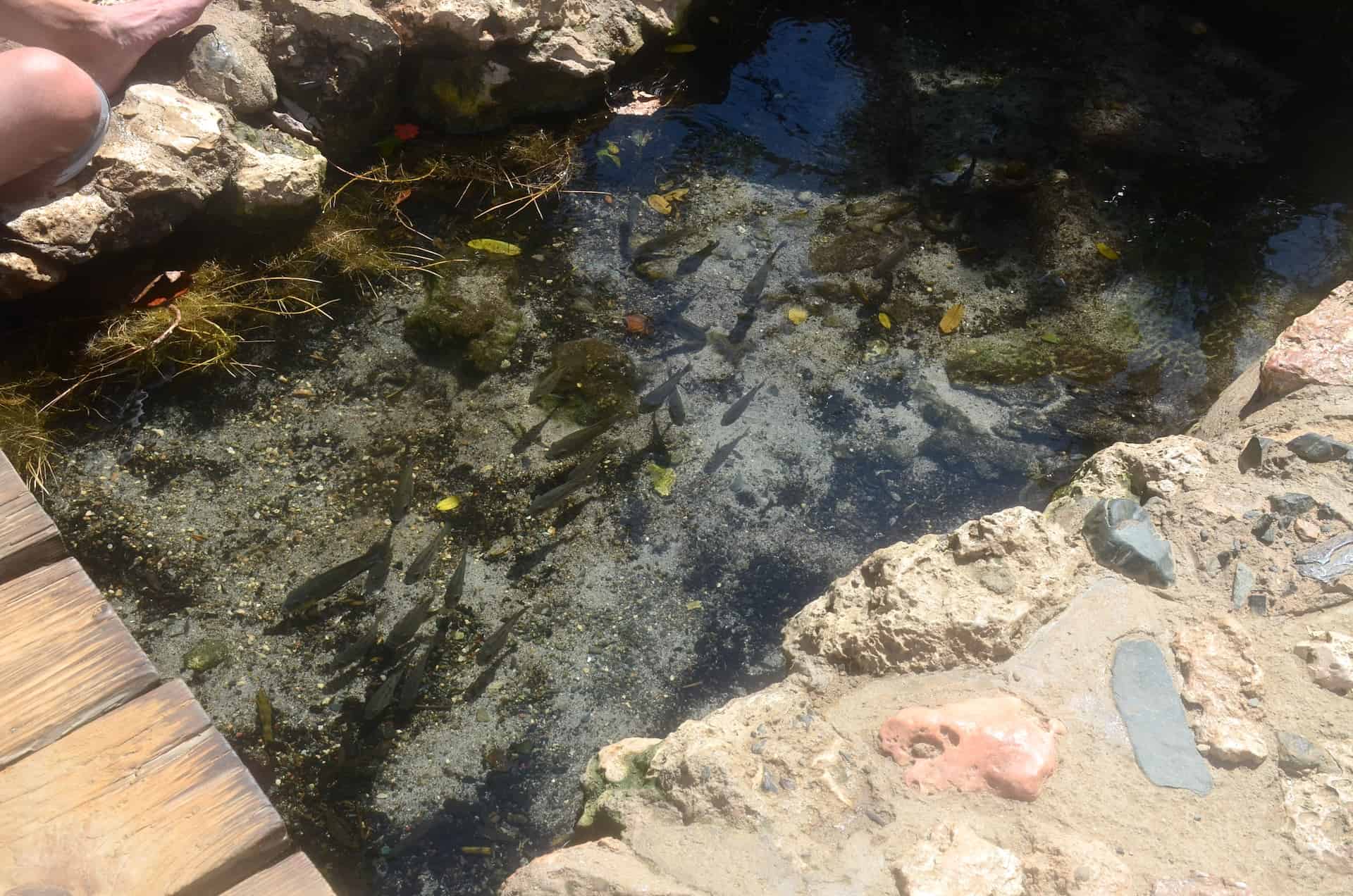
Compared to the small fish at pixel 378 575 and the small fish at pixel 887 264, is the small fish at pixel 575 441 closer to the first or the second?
the small fish at pixel 378 575

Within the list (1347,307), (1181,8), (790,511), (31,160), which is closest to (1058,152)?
(1181,8)

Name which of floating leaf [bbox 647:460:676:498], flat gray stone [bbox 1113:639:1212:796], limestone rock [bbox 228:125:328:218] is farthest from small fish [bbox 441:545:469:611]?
Answer: flat gray stone [bbox 1113:639:1212:796]

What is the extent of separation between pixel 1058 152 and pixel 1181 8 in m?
1.99

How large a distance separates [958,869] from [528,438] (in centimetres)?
252

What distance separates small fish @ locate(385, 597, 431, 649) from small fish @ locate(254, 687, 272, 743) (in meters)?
0.44

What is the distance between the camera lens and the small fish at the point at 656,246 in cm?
467

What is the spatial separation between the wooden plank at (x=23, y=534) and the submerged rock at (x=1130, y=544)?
2760mm

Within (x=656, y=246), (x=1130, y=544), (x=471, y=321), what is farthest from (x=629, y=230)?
(x=1130, y=544)

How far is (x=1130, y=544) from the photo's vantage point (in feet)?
8.28

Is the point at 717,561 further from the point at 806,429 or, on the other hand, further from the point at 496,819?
the point at 496,819

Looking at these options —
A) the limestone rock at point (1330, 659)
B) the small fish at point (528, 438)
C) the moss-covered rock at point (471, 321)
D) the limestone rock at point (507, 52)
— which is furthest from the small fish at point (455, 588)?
the limestone rock at point (507, 52)

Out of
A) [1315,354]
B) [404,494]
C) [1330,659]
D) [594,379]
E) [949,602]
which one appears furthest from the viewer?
[594,379]

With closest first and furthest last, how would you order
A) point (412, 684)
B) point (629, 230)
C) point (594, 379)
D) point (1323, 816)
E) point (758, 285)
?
point (1323, 816)
point (412, 684)
point (594, 379)
point (758, 285)
point (629, 230)

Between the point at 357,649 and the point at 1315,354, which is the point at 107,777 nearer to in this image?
the point at 357,649
